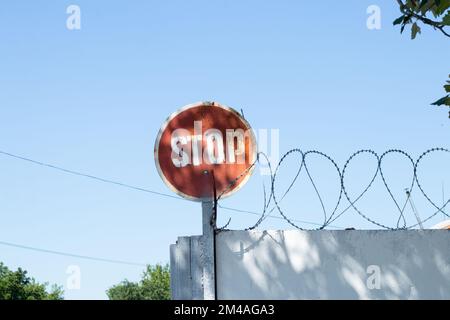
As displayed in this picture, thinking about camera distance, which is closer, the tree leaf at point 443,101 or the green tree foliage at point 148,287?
the tree leaf at point 443,101

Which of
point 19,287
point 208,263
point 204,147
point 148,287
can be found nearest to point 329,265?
point 208,263

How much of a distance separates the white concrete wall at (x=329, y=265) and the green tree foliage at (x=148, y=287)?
11426 cm

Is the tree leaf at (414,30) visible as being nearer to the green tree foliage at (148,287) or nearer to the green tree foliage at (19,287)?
the green tree foliage at (19,287)

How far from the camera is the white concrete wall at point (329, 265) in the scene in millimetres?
12484

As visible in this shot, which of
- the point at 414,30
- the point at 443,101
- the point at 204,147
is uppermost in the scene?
the point at 414,30

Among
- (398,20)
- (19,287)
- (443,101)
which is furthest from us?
(19,287)

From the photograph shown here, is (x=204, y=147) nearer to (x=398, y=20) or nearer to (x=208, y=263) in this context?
(x=208, y=263)

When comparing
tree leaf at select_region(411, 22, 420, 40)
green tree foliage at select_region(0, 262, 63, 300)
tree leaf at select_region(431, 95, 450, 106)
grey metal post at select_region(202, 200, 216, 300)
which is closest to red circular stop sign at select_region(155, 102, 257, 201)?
grey metal post at select_region(202, 200, 216, 300)

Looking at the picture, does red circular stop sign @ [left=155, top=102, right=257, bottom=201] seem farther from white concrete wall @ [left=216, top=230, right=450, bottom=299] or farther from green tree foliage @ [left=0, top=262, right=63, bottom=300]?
green tree foliage @ [left=0, top=262, right=63, bottom=300]

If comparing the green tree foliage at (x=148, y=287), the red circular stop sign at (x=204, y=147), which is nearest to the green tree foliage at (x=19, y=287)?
A: the green tree foliage at (x=148, y=287)

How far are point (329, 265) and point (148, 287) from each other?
12313 cm

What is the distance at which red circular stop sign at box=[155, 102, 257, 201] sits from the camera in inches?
545

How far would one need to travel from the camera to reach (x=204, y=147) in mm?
13852

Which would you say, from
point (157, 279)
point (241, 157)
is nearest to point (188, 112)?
point (241, 157)
